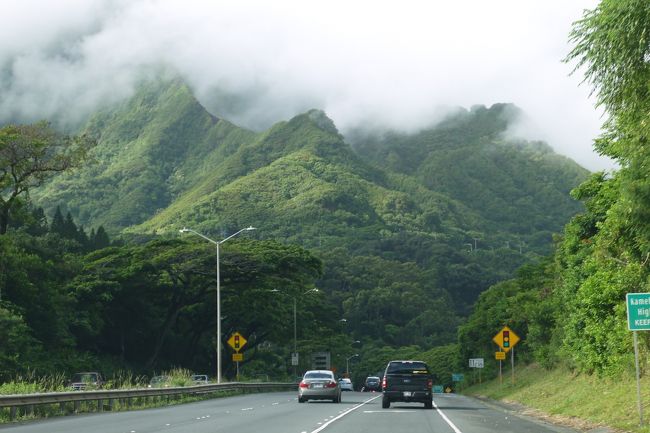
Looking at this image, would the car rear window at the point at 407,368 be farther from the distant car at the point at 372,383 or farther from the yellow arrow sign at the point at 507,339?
the distant car at the point at 372,383

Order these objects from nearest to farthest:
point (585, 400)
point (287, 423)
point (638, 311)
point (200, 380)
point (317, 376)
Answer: point (638, 311) → point (287, 423) → point (585, 400) → point (317, 376) → point (200, 380)

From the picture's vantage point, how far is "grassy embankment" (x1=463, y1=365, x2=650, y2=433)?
74.3 ft

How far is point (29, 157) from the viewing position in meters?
61.4

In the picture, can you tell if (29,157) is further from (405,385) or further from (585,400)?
(585,400)

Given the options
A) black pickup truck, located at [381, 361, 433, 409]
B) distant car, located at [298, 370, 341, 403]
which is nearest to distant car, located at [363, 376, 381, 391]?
distant car, located at [298, 370, 341, 403]

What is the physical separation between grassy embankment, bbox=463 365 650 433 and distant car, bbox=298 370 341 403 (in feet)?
26.6

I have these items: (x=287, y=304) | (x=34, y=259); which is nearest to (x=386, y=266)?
(x=287, y=304)

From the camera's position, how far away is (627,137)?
50.6 ft

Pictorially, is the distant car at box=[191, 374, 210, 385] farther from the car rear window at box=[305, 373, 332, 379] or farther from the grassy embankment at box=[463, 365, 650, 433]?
the grassy embankment at box=[463, 365, 650, 433]

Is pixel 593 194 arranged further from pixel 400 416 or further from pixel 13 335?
pixel 13 335

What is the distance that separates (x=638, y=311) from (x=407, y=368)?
1770 cm

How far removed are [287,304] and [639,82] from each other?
7467 centimetres

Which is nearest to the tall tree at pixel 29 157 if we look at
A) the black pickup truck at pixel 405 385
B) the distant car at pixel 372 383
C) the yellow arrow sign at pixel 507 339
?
the yellow arrow sign at pixel 507 339

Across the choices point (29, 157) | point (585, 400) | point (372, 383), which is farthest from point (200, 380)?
point (585, 400)
